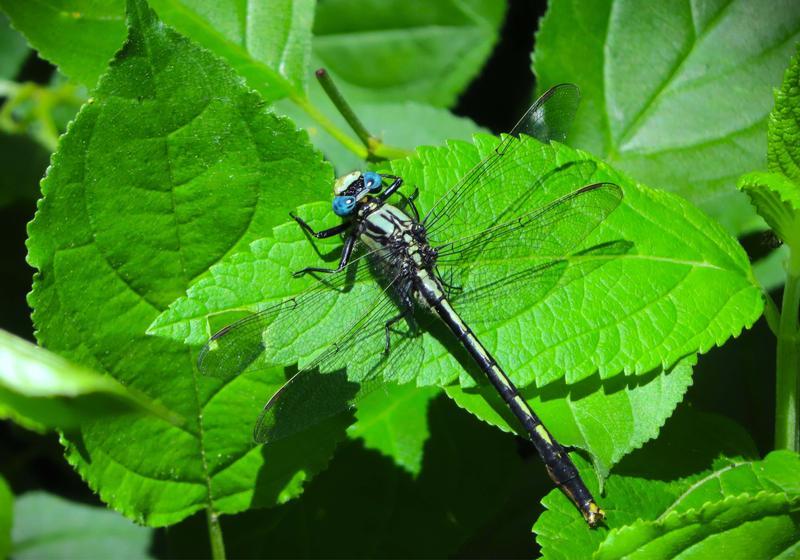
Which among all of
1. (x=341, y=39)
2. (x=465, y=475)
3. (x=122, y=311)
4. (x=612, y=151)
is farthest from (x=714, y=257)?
(x=341, y=39)

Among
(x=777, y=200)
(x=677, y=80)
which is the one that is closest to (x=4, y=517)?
(x=777, y=200)

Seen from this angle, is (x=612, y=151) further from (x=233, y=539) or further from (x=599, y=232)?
(x=233, y=539)

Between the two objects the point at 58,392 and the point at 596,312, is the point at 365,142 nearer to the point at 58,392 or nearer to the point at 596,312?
the point at 596,312

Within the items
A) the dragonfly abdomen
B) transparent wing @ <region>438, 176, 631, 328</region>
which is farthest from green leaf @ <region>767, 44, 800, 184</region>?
the dragonfly abdomen

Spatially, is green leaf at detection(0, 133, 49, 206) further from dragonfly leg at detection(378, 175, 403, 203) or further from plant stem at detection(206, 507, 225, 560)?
plant stem at detection(206, 507, 225, 560)

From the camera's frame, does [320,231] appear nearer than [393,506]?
Yes
